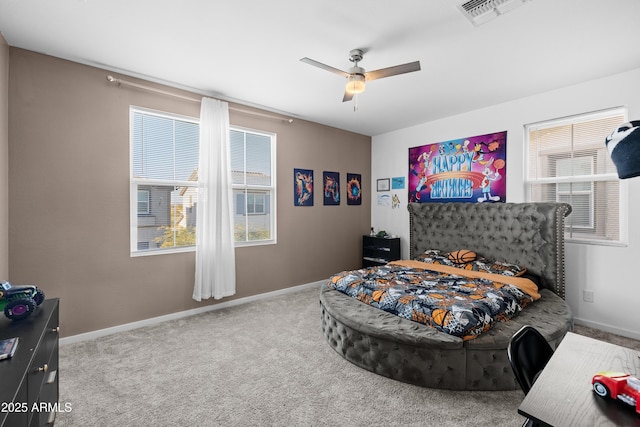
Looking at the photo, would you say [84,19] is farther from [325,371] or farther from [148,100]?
[325,371]

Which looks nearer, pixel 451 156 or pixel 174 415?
pixel 174 415

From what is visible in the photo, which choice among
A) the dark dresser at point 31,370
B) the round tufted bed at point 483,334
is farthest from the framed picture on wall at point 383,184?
the dark dresser at point 31,370

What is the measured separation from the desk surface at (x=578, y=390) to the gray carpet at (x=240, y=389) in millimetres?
810

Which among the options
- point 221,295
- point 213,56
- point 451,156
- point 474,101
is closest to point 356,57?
point 213,56

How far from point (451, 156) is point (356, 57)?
2.51m

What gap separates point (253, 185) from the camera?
14.0 feet

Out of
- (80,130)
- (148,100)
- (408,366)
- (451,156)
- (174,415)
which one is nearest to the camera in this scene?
(174,415)

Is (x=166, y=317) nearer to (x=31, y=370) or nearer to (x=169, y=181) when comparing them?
(x=169, y=181)

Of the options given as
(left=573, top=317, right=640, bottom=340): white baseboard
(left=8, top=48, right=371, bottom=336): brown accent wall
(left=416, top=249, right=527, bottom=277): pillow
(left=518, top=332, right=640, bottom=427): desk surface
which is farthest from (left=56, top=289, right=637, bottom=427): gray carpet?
(left=573, top=317, right=640, bottom=340): white baseboard

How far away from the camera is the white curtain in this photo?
141 inches

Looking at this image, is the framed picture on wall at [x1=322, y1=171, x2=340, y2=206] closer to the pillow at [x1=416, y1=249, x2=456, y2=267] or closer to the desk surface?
the pillow at [x1=416, y1=249, x2=456, y2=267]

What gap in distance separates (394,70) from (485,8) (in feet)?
2.27

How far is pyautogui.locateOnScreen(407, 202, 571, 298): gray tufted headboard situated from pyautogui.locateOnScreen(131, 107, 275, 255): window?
2.68 meters

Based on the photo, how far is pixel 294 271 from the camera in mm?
4668
